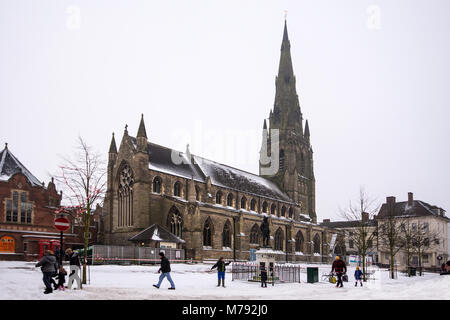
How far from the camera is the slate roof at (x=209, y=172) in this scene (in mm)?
52031

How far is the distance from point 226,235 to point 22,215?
2294 centimetres

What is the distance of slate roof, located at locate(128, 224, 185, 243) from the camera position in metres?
42.0

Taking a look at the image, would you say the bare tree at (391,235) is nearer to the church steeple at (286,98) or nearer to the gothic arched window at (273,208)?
the gothic arched window at (273,208)

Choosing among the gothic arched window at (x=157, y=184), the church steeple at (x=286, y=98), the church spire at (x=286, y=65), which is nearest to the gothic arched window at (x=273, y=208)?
the church steeple at (x=286, y=98)

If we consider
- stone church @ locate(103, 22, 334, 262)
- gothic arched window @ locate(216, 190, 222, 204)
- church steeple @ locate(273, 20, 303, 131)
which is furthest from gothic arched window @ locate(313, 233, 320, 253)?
gothic arched window @ locate(216, 190, 222, 204)

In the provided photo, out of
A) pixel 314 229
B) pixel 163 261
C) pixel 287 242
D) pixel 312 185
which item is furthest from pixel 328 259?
pixel 163 261

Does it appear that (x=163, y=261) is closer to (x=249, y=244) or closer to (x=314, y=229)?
(x=249, y=244)

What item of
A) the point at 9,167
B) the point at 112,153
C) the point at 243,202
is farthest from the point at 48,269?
the point at 243,202

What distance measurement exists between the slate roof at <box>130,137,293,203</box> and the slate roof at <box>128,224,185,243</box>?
7559 mm

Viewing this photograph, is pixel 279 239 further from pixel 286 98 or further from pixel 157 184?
pixel 286 98

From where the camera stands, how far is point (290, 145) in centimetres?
7725

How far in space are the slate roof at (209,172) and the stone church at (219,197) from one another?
0.18 meters
